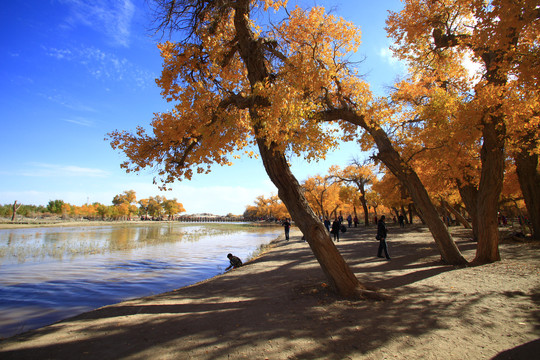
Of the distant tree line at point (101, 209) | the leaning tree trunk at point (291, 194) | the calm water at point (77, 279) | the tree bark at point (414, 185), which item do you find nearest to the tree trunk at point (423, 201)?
the tree bark at point (414, 185)

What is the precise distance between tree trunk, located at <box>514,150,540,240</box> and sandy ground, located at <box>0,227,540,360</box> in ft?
27.1

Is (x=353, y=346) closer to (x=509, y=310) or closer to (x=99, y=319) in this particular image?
(x=509, y=310)

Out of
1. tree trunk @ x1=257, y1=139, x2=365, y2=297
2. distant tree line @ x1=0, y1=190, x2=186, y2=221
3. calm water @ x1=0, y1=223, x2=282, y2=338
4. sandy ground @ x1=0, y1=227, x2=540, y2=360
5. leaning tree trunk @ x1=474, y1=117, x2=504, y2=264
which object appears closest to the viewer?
sandy ground @ x1=0, y1=227, x2=540, y2=360

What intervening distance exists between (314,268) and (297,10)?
330 inches

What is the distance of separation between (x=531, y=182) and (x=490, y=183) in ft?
25.4

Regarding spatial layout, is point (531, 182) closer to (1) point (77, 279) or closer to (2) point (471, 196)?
(2) point (471, 196)

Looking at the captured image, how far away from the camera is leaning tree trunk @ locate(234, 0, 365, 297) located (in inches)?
232

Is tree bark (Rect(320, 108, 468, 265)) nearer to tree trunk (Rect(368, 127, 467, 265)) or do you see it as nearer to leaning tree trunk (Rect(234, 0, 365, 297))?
tree trunk (Rect(368, 127, 467, 265))

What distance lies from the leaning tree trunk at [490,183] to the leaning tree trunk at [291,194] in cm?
527

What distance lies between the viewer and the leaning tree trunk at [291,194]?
19.4ft

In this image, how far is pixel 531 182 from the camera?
1293 centimetres

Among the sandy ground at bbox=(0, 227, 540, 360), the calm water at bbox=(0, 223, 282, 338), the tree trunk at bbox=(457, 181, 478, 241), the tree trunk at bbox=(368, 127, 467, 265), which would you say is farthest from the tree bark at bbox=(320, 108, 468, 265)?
the calm water at bbox=(0, 223, 282, 338)

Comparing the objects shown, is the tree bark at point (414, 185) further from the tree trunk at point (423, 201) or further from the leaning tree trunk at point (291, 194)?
the leaning tree trunk at point (291, 194)

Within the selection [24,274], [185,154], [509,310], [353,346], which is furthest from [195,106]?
[24,274]
